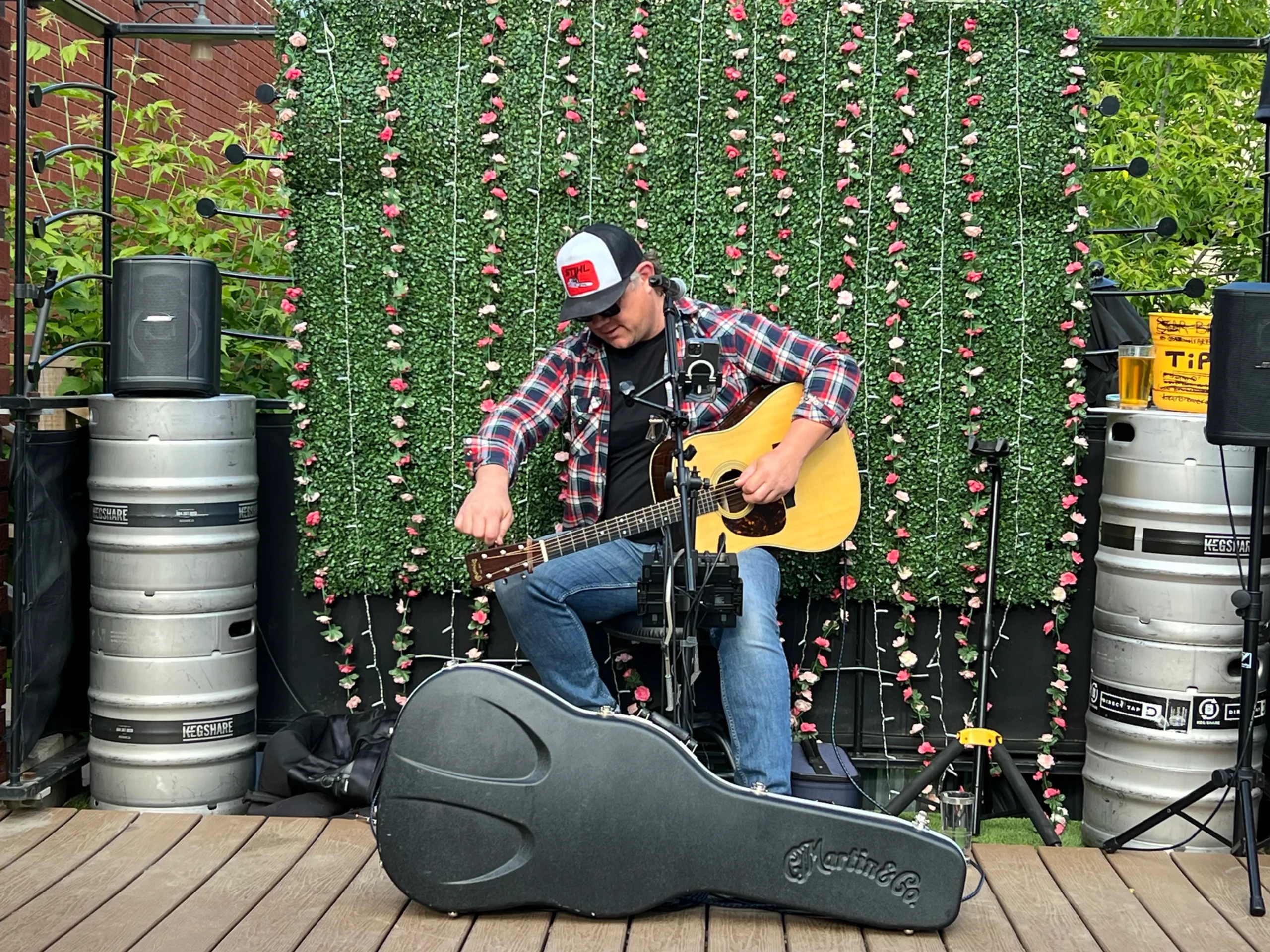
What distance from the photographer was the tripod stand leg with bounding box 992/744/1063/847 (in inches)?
141

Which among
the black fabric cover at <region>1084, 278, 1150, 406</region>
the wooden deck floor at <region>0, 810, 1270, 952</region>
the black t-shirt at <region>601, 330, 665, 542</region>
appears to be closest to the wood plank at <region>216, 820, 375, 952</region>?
the wooden deck floor at <region>0, 810, 1270, 952</region>

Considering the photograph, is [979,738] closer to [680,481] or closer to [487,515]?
[680,481]

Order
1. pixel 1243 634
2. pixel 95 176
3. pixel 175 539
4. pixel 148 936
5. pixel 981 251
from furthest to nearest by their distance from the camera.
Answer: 1. pixel 95 176
2. pixel 981 251
3. pixel 175 539
4. pixel 1243 634
5. pixel 148 936

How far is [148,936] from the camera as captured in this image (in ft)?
9.01

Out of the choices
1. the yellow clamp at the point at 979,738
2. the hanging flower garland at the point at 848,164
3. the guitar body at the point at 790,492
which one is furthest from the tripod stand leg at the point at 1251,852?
the hanging flower garland at the point at 848,164

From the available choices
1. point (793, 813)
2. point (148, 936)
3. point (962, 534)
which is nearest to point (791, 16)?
point (962, 534)

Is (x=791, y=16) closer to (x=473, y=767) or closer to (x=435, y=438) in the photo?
(x=435, y=438)

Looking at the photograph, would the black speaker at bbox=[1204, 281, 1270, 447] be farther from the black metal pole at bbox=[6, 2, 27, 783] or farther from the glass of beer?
the black metal pole at bbox=[6, 2, 27, 783]

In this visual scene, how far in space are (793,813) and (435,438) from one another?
1.83 metres

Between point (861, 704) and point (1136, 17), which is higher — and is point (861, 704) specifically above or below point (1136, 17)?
below

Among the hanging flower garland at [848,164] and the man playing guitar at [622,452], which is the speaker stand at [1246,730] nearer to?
the man playing guitar at [622,452]

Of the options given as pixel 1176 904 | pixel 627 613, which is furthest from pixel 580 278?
pixel 1176 904

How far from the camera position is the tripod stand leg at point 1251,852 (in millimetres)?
3057

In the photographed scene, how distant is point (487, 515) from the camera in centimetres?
320
